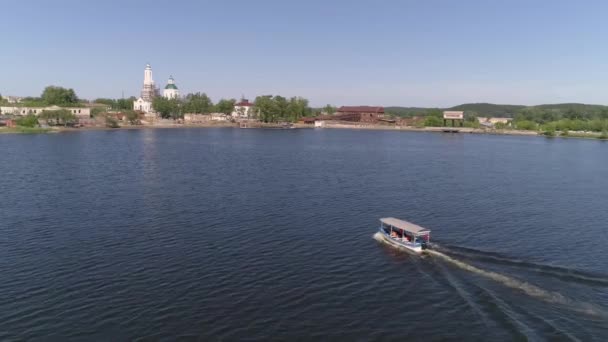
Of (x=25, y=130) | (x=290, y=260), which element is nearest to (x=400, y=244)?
(x=290, y=260)

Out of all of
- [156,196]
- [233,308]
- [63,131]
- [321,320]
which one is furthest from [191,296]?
[63,131]

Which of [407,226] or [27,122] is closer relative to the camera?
[407,226]

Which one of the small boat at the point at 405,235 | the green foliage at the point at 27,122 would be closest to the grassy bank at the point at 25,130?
the green foliage at the point at 27,122

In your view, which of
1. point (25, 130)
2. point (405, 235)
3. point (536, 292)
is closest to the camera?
point (536, 292)

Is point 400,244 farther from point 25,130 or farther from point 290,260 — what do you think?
point 25,130

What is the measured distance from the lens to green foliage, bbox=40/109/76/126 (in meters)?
190

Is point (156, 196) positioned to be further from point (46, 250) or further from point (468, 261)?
point (468, 261)

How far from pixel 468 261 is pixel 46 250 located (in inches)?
1418

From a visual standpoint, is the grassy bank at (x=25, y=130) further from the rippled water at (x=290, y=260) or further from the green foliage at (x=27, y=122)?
the rippled water at (x=290, y=260)

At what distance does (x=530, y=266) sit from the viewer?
1415 inches

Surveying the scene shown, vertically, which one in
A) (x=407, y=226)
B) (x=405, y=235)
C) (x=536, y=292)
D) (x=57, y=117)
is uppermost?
(x=57, y=117)

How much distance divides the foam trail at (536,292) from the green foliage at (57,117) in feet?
655

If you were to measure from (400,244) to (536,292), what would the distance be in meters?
12.2

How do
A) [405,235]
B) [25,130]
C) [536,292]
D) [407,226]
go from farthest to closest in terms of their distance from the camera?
[25,130], [405,235], [407,226], [536,292]
